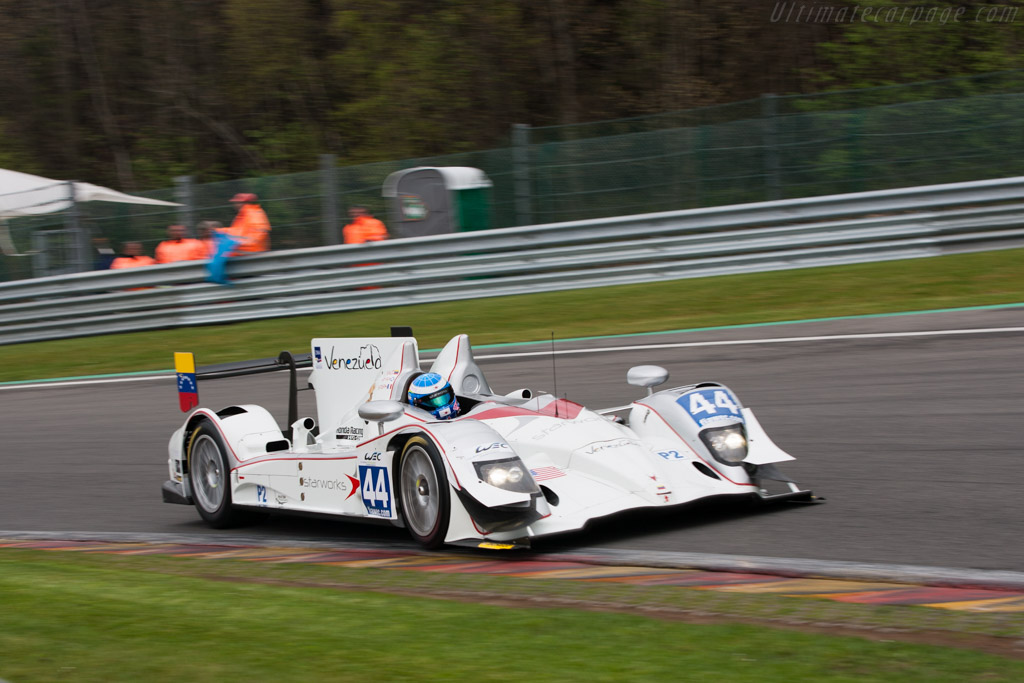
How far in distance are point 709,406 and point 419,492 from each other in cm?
162

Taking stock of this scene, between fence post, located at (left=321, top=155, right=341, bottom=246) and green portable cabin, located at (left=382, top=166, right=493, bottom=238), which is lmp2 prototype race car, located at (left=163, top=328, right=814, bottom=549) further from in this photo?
fence post, located at (left=321, top=155, right=341, bottom=246)

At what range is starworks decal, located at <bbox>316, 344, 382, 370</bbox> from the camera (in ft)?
23.7

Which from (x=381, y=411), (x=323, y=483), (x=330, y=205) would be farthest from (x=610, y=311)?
(x=381, y=411)

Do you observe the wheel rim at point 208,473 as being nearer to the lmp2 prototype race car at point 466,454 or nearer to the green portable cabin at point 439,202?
the lmp2 prototype race car at point 466,454

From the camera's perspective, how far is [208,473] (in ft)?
26.0

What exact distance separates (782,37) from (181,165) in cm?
1559

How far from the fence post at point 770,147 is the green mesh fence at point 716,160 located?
0.01 metres

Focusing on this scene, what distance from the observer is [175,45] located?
103ft

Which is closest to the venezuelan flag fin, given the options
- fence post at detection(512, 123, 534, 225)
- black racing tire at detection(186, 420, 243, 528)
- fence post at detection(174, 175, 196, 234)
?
black racing tire at detection(186, 420, 243, 528)

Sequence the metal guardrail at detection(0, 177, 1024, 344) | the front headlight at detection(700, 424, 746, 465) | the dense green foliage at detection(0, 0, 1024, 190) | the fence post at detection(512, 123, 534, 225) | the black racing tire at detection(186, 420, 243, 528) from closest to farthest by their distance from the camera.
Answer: the front headlight at detection(700, 424, 746, 465), the black racing tire at detection(186, 420, 243, 528), the metal guardrail at detection(0, 177, 1024, 344), the fence post at detection(512, 123, 534, 225), the dense green foliage at detection(0, 0, 1024, 190)

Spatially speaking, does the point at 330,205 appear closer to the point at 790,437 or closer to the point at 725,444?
the point at 790,437

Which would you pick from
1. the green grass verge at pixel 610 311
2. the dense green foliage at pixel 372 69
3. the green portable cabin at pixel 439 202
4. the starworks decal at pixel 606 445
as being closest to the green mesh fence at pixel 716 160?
the green portable cabin at pixel 439 202

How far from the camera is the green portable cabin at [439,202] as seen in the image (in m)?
16.1

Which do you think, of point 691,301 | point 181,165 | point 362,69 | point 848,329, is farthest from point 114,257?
point 181,165
